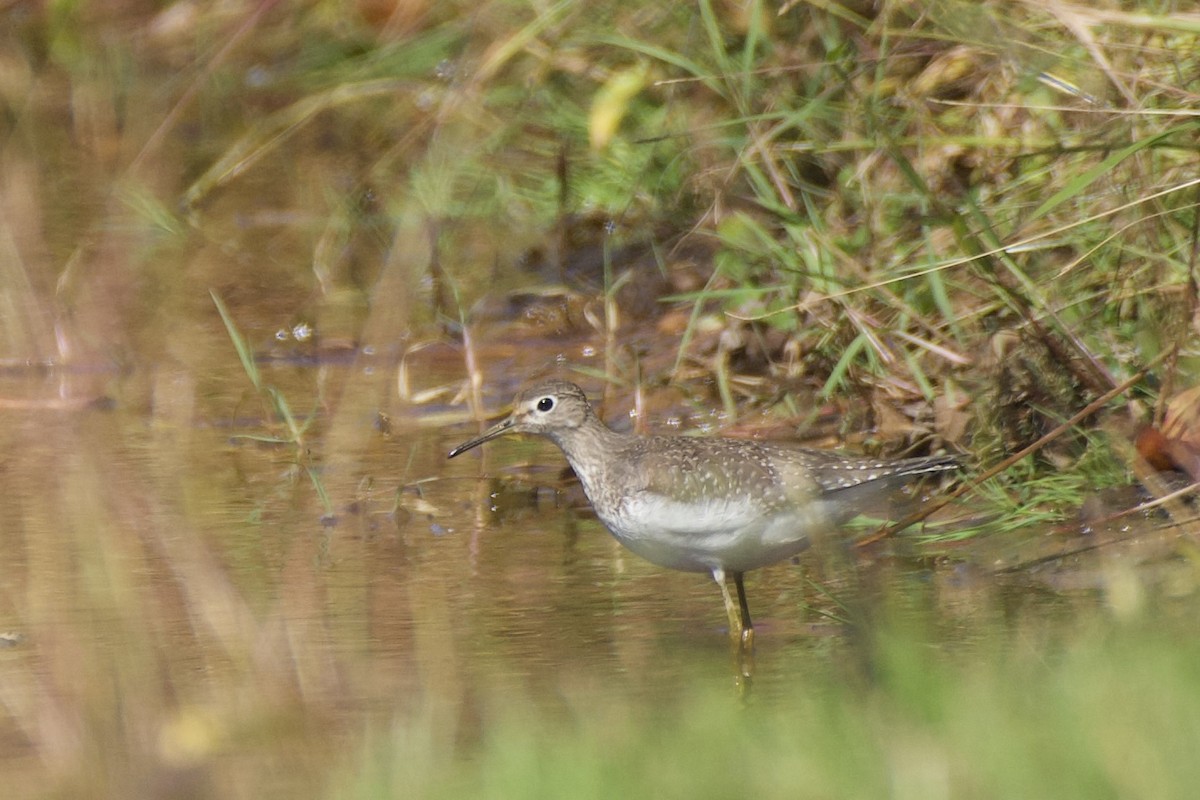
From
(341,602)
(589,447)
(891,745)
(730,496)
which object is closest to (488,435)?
(589,447)

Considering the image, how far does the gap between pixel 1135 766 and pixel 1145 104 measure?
3112 mm

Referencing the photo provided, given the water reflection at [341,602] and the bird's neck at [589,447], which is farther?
the bird's neck at [589,447]

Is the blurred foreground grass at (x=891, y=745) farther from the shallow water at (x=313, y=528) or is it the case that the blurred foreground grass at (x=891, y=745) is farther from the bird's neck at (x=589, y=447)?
the bird's neck at (x=589, y=447)

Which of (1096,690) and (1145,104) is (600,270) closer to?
(1145,104)

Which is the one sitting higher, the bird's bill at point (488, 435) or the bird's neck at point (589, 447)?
the bird's bill at point (488, 435)

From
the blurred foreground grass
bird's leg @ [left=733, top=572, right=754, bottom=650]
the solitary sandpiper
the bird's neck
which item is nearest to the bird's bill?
the bird's neck

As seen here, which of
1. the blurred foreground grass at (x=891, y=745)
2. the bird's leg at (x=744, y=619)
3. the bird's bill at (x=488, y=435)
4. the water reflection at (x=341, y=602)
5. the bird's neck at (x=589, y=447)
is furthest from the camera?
the bird's bill at (x=488, y=435)

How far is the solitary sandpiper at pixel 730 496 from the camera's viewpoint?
210 inches

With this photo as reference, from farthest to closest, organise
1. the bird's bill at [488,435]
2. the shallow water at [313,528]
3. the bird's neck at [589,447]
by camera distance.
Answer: the bird's bill at [488,435] → the bird's neck at [589,447] → the shallow water at [313,528]

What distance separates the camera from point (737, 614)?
5402mm

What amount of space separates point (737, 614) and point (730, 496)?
0.34 metres

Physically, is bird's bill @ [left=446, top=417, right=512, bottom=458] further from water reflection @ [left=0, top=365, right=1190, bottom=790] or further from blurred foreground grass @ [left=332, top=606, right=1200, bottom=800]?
blurred foreground grass @ [left=332, top=606, right=1200, bottom=800]

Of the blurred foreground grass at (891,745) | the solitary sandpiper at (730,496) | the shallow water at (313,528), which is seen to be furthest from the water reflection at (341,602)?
the blurred foreground grass at (891,745)

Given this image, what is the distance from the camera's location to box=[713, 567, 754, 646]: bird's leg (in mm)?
5242
